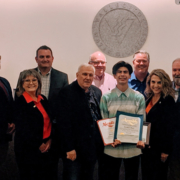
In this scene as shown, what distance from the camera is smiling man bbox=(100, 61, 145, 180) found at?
210 cm

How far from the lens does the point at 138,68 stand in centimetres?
277

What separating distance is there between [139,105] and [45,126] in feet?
3.20

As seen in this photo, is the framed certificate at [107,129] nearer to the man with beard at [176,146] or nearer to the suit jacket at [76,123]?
the suit jacket at [76,123]

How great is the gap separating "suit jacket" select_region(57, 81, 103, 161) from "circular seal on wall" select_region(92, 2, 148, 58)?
1.84 meters

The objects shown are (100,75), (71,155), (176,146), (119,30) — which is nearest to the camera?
(71,155)

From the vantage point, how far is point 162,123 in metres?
2.11

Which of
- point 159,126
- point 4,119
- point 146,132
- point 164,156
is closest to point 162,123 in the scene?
point 159,126

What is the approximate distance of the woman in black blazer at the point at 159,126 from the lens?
211 centimetres

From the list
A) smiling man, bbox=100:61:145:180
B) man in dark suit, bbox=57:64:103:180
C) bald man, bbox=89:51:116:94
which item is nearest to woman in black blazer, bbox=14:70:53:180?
man in dark suit, bbox=57:64:103:180

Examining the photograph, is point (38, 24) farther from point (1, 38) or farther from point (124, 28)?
point (124, 28)

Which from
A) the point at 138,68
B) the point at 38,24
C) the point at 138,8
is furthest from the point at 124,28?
the point at 38,24

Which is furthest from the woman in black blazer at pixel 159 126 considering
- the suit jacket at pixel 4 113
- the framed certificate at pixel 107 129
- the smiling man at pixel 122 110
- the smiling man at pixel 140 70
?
the suit jacket at pixel 4 113

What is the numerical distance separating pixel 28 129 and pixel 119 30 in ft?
8.07

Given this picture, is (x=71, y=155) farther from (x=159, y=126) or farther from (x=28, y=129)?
(x=159, y=126)
